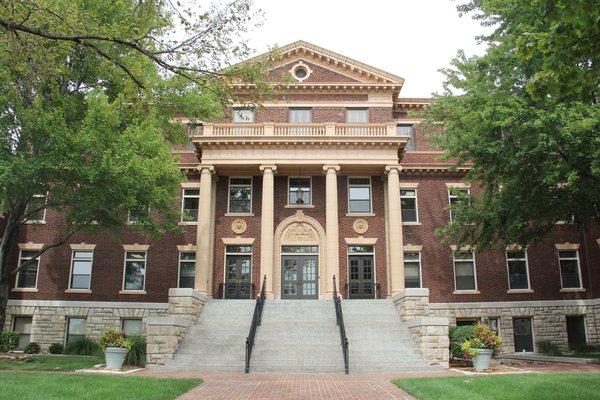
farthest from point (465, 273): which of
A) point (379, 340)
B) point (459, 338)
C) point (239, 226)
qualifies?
point (239, 226)

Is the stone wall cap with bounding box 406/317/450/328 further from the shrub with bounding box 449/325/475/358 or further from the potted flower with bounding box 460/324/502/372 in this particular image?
the potted flower with bounding box 460/324/502/372

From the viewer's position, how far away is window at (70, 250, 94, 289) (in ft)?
90.9

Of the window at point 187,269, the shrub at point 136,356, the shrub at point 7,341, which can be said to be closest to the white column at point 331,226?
the window at point 187,269

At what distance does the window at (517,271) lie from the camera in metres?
27.7

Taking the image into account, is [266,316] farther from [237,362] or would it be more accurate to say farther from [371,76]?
[371,76]

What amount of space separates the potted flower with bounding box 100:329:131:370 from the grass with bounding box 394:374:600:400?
26.6ft

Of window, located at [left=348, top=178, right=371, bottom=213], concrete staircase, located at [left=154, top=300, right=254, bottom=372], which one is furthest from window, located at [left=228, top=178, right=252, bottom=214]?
concrete staircase, located at [left=154, top=300, right=254, bottom=372]

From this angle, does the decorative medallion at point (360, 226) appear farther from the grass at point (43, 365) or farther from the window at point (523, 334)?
the grass at point (43, 365)

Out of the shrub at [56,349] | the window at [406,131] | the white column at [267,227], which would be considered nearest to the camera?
the white column at [267,227]

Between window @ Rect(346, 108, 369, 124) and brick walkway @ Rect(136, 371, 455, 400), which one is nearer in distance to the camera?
brick walkway @ Rect(136, 371, 455, 400)

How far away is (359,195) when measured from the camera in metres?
28.4

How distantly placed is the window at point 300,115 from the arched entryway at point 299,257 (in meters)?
5.17

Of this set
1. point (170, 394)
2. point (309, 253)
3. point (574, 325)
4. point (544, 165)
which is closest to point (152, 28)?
point (170, 394)

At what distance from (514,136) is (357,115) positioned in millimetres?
12686
